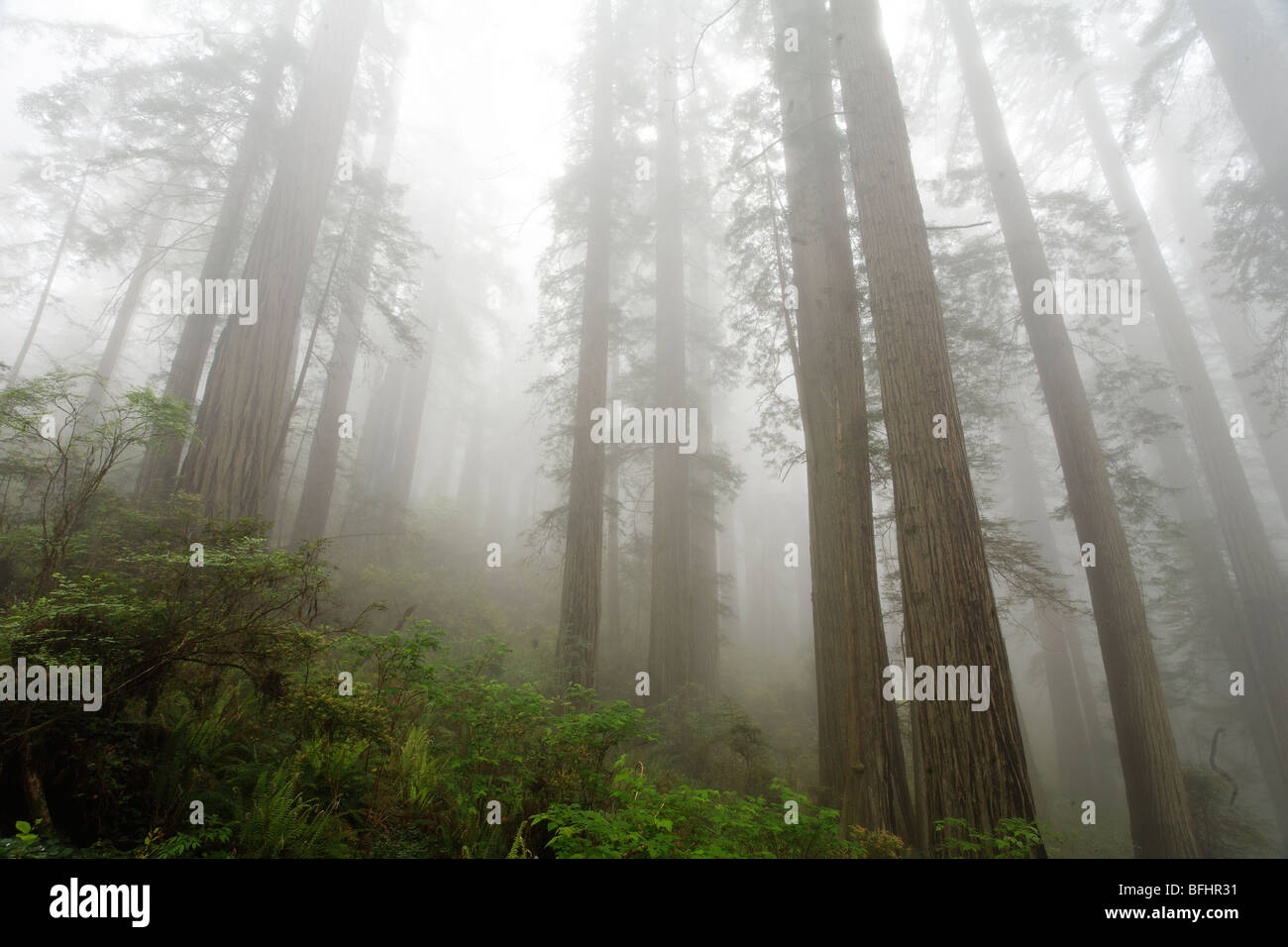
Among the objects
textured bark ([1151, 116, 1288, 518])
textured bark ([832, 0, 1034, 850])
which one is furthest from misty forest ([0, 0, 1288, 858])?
textured bark ([1151, 116, 1288, 518])

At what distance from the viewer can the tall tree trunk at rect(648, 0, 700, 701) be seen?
9.47m

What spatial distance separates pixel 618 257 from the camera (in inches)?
506

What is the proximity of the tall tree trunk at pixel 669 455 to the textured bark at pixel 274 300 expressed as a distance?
5.47 meters

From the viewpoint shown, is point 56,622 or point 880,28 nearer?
point 56,622

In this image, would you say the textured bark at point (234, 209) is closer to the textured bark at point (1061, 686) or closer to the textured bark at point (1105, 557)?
the textured bark at point (1105, 557)

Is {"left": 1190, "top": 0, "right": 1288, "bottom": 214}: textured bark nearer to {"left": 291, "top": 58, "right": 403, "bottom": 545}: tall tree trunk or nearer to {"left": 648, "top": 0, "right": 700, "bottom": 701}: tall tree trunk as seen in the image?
{"left": 648, "top": 0, "right": 700, "bottom": 701}: tall tree trunk

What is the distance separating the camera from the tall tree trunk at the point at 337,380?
33.1 ft

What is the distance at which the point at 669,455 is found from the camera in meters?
10.6

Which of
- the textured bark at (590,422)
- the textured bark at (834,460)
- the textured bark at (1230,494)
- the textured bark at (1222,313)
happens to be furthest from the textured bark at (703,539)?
the textured bark at (1222,313)

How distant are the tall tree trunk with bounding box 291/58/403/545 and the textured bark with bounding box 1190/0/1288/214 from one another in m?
16.0

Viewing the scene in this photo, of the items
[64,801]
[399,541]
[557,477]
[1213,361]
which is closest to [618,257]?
[557,477]
